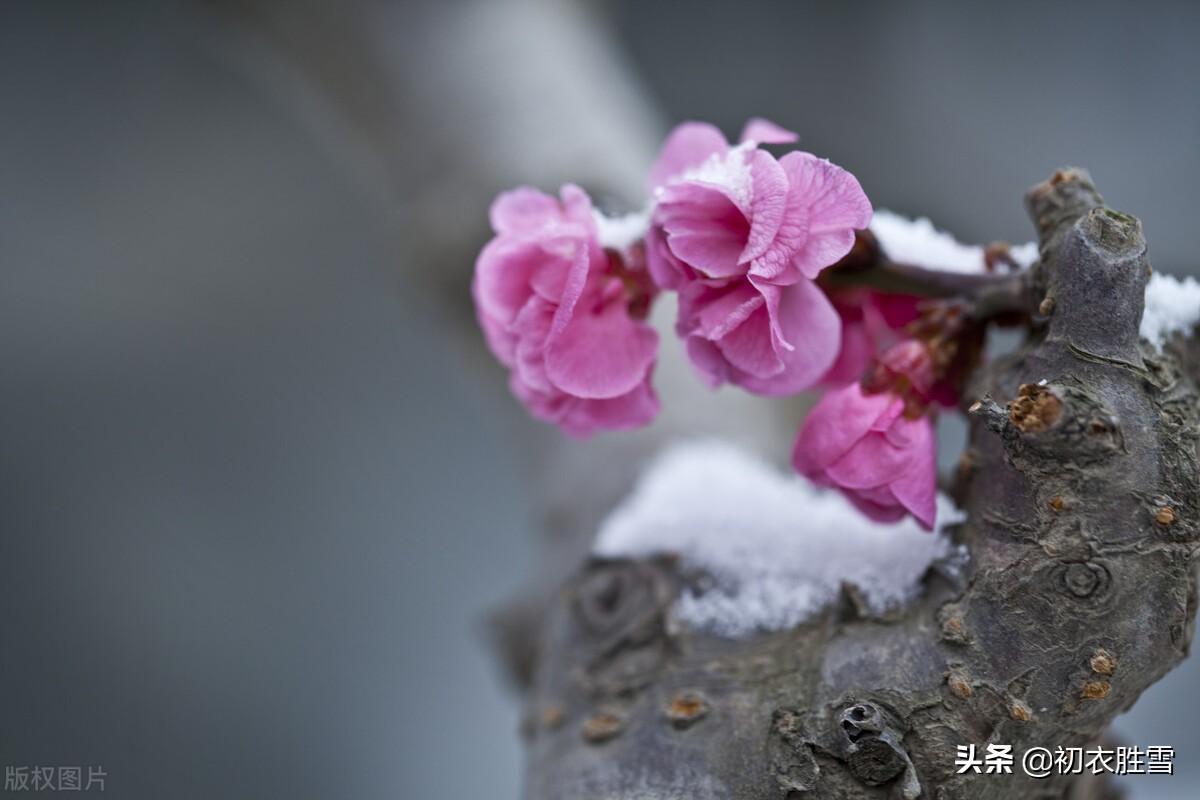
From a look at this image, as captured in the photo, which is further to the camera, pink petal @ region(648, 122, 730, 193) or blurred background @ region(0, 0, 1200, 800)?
blurred background @ region(0, 0, 1200, 800)

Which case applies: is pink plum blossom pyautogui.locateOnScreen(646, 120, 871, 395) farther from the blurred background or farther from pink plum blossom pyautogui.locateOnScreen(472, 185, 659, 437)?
the blurred background

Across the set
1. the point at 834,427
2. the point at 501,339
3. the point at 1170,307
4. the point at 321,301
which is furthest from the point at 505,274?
the point at 321,301

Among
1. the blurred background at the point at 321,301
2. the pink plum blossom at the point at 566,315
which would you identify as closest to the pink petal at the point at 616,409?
the pink plum blossom at the point at 566,315

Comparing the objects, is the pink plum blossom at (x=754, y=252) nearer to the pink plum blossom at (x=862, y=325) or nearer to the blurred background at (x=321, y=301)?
the pink plum blossom at (x=862, y=325)

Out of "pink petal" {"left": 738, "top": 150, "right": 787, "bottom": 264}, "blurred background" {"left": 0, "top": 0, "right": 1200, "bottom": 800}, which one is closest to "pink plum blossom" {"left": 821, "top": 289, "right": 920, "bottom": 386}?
"pink petal" {"left": 738, "top": 150, "right": 787, "bottom": 264}

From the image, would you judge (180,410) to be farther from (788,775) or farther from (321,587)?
(788,775)

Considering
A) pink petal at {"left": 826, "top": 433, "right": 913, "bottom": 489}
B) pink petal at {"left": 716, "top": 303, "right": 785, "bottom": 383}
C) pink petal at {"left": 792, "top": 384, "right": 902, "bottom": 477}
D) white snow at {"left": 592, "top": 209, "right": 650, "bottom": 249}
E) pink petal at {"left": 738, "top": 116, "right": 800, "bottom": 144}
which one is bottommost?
pink petal at {"left": 826, "top": 433, "right": 913, "bottom": 489}

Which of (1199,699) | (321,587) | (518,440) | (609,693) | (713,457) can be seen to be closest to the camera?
(609,693)

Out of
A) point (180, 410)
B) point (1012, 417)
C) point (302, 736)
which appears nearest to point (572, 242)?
point (1012, 417)
